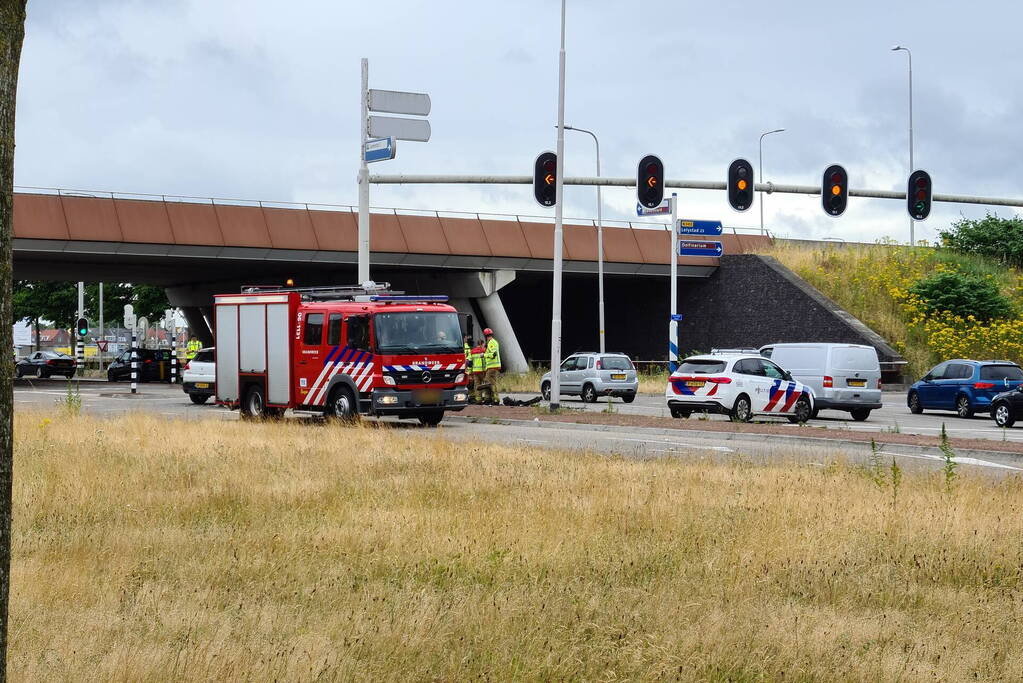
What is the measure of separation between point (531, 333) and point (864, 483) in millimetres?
52127

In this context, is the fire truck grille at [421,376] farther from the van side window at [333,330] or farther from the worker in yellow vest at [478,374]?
the worker in yellow vest at [478,374]

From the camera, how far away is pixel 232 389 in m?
25.5

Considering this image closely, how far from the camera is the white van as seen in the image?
2853cm

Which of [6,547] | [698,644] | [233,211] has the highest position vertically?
[233,211]

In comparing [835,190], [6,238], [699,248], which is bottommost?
[6,238]

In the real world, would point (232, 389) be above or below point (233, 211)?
below

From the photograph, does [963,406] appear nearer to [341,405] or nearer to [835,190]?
[835,190]

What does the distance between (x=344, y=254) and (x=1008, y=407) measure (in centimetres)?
2686

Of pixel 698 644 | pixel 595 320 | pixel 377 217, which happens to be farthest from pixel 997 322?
pixel 698 644

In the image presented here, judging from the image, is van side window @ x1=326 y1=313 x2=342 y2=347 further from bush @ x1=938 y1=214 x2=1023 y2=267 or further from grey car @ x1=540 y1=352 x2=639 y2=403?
bush @ x1=938 y1=214 x2=1023 y2=267

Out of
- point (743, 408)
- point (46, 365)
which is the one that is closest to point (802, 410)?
point (743, 408)

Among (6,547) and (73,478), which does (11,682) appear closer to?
(6,547)

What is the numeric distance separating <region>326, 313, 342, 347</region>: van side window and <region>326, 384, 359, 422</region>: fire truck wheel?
0.80 meters

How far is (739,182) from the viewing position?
24812mm
